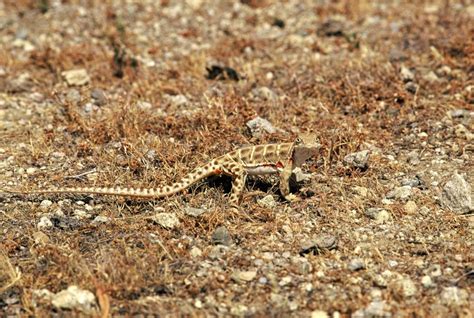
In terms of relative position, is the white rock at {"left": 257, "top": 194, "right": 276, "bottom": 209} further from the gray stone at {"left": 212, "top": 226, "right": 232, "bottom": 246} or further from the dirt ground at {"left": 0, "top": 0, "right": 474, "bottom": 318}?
the gray stone at {"left": 212, "top": 226, "right": 232, "bottom": 246}

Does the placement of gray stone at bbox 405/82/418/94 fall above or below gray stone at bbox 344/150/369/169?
below

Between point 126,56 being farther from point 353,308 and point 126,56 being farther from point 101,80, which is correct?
point 353,308

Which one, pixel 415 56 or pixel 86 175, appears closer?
pixel 86 175

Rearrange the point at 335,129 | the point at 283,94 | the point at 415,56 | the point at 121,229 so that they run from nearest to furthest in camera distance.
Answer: the point at 121,229 → the point at 335,129 → the point at 283,94 → the point at 415,56

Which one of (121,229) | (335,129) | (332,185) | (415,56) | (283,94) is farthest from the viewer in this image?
(415,56)

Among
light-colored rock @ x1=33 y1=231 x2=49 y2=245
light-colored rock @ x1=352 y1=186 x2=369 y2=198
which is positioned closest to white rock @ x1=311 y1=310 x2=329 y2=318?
Answer: light-colored rock @ x1=352 y1=186 x2=369 y2=198

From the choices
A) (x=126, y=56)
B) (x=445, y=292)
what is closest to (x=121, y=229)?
(x=445, y=292)

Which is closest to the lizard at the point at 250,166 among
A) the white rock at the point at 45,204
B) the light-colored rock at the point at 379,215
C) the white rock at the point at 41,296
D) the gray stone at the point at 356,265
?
the white rock at the point at 45,204
